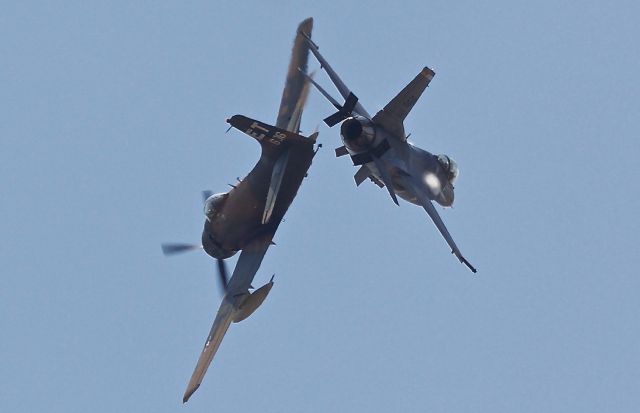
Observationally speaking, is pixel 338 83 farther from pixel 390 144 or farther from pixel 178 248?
pixel 178 248

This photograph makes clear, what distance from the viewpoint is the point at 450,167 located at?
67312 millimetres

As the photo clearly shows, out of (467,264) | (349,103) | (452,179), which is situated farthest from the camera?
(452,179)

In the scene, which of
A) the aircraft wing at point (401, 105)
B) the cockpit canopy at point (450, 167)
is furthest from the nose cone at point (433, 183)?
the aircraft wing at point (401, 105)

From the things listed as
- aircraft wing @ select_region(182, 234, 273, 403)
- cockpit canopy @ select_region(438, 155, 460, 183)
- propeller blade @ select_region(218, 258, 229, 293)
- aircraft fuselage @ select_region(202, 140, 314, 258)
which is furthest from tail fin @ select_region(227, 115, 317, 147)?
cockpit canopy @ select_region(438, 155, 460, 183)

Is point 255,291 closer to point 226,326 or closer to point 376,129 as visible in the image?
point 226,326

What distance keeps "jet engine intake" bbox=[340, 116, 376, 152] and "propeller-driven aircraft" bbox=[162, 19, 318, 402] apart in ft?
5.42

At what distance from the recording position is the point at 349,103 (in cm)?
6216

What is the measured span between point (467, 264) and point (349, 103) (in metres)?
10.4

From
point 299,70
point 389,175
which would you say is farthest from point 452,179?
point 299,70

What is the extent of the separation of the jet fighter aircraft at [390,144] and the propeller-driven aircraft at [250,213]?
2094 mm

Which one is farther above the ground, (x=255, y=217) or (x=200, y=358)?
(x=255, y=217)

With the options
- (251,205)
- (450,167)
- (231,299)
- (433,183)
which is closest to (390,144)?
(433,183)

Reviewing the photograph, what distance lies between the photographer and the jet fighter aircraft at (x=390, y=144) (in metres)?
61.5

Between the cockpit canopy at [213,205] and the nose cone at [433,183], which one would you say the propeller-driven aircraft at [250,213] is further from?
the nose cone at [433,183]
